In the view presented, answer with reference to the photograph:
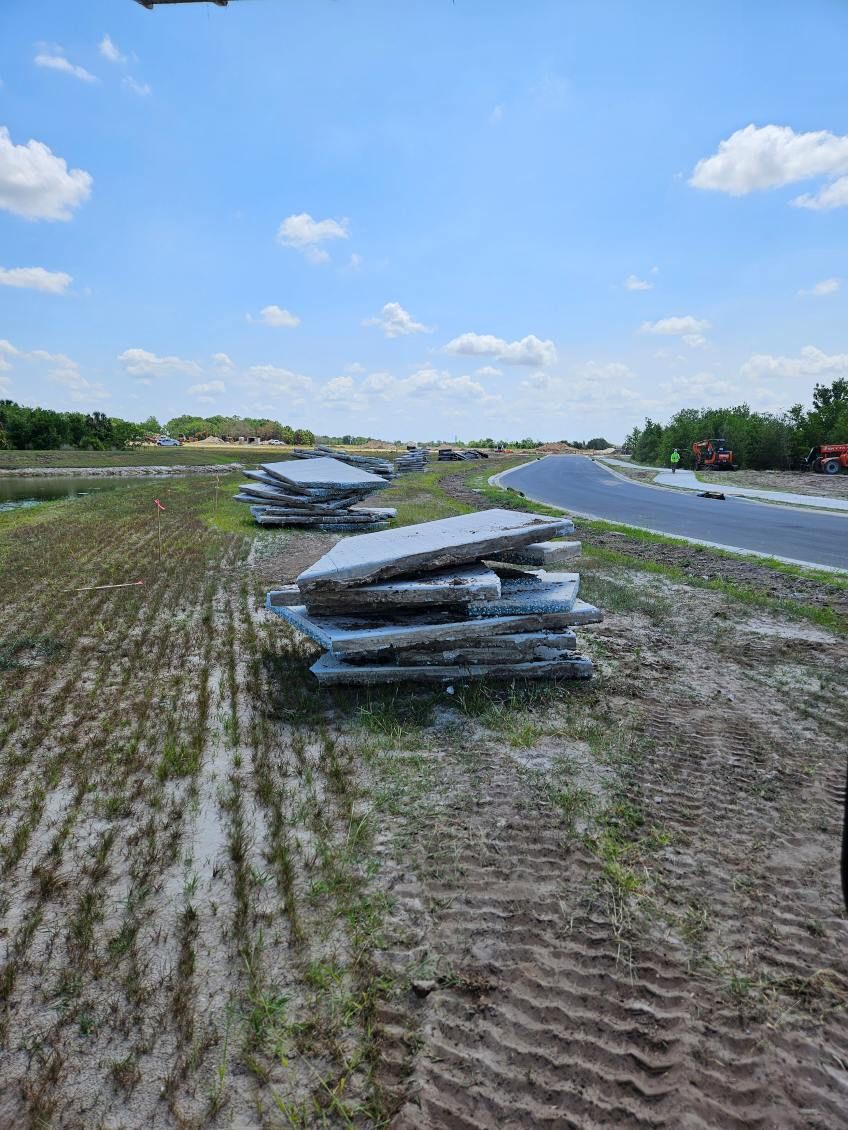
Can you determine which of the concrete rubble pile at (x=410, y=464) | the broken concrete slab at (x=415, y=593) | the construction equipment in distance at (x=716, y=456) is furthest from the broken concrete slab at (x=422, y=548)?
the construction equipment in distance at (x=716, y=456)

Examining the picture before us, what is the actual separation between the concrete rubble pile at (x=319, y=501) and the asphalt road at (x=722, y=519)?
23.1ft

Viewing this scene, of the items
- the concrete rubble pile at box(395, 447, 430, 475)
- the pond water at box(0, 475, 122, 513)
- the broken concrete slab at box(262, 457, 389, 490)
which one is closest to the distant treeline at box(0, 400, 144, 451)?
the pond water at box(0, 475, 122, 513)

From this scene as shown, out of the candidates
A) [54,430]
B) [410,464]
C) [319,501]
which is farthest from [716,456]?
[54,430]

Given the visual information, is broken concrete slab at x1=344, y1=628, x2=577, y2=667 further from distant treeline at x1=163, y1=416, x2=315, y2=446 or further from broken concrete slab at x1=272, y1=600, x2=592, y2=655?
distant treeline at x1=163, y1=416, x2=315, y2=446

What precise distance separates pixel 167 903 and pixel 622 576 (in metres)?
8.35

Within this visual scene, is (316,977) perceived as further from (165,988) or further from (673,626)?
(673,626)

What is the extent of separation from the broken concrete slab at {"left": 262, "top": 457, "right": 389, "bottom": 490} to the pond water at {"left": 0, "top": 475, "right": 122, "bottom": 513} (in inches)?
399

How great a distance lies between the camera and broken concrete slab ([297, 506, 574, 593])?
509cm

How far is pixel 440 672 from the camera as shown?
522 centimetres

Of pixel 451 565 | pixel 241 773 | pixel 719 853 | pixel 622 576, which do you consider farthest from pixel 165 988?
pixel 622 576

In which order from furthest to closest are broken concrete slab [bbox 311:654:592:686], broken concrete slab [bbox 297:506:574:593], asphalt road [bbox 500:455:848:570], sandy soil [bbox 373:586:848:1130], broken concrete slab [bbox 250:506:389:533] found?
broken concrete slab [bbox 250:506:389:533]
asphalt road [bbox 500:455:848:570]
broken concrete slab [bbox 311:654:592:686]
broken concrete slab [bbox 297:506:574:593]
sandy soil [bbox 373:586:848:1130]

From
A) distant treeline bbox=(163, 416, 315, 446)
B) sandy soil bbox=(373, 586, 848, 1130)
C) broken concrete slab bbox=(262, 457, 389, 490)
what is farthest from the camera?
distant treeline bbox=(163, 416, 315, 446)

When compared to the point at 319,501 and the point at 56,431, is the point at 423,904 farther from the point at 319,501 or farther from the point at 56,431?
the point at 56,431

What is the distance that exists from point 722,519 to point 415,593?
14.2 metres
